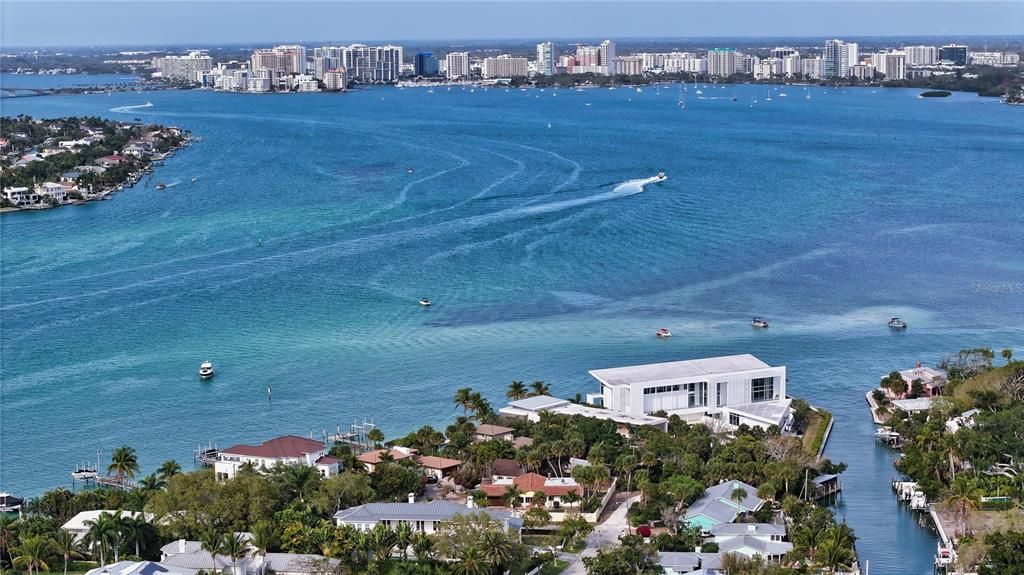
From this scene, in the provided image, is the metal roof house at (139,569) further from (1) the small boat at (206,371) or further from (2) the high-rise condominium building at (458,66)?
(2) the high-rise condominium building at (458,66)

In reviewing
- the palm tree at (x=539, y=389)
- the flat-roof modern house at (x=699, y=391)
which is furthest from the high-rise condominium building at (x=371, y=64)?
the flat-roof modern house at (x=699, y=391)

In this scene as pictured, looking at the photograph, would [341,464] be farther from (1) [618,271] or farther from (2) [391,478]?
(1) [618,271]

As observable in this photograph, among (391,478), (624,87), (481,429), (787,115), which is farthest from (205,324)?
(624,87)

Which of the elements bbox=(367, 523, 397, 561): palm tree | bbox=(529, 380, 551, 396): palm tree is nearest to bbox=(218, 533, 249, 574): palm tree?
bbox=(367, 523, 397, 561): palm tree

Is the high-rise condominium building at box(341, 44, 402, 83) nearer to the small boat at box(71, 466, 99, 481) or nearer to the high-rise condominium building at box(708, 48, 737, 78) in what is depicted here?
the high-rise condominium building at box(708, 48, 737, 78)

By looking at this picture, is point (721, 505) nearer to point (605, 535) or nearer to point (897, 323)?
point (605, 535)

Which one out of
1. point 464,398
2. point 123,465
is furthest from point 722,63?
point 123,465
